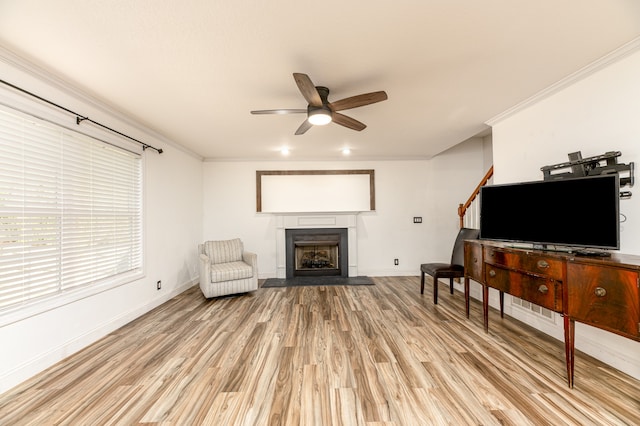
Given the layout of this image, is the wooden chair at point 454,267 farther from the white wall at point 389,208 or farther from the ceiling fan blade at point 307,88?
the ceiling fan blade at point 307,88

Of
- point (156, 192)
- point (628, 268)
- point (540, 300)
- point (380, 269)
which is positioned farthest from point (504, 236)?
point (156, 192)

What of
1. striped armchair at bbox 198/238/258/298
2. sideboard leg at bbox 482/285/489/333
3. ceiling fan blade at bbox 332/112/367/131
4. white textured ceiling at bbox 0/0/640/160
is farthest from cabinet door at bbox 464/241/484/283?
striped armchair at bbox 198/238/258/298

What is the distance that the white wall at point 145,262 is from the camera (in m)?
1.91

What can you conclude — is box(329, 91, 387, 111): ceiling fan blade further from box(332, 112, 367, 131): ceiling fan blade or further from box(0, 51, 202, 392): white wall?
box(0, 51, 202, 392): white wall

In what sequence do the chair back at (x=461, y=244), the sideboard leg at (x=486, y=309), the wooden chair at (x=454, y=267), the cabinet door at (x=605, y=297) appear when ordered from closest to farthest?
the cabinet door at (x=605, y=297) < the sideboard leg at (x=486, y=309) < the wooden chair at (x=454, y=267) < the chair back at (x=461, y=244)

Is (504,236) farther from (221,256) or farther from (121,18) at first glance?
(221,256)

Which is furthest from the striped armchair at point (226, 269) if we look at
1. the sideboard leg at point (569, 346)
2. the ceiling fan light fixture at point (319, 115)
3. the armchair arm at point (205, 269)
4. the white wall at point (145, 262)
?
the sideboard leg at point (569, 346)

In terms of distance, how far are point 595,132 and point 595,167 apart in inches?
12.7

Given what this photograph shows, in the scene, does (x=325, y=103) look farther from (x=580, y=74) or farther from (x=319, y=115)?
(x=580, y=74)

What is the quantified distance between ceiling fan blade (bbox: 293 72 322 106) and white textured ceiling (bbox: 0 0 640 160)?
0.23 m

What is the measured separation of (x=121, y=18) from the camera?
1.51 meters

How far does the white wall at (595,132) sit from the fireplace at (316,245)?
2.90m

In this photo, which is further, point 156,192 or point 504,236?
point 156,192

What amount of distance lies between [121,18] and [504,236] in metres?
3.48
